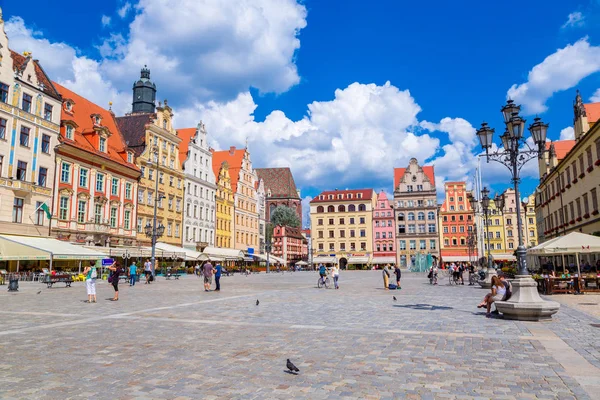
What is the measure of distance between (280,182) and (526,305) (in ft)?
371

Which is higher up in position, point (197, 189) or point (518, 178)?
point (197, 189)

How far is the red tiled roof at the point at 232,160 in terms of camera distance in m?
72.6

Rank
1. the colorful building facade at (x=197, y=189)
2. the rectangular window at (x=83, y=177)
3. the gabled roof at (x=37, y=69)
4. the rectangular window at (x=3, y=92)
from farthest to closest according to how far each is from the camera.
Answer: the colorful building facade at (x=197, y=189) < the rectangular window at (x=83, y=177) < the gabled roof at (x=37, y=69) < the rectangular window at (x=3, y=92)

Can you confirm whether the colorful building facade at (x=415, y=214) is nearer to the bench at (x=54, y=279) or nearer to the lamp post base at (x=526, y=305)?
the bench at (x=54, y=279)

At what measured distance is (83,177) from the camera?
41250mm

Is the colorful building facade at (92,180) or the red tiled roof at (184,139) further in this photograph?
the red tiled roof at (184,139)

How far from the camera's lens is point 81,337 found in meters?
9.17

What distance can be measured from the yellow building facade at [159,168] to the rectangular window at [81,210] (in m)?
8.61

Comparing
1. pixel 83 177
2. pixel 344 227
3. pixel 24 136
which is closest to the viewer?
pixel 24 136

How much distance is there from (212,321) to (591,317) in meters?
10.4

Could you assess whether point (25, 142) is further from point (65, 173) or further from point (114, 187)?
point (114, 187)

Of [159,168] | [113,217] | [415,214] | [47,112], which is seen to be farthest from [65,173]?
[415,214]

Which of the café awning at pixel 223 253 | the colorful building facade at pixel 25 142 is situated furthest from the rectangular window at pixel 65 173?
the café awning at pixel 223 253

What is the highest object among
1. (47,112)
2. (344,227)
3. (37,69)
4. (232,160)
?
(232,160)
